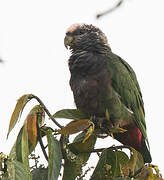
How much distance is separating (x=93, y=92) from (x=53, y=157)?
4.65ft

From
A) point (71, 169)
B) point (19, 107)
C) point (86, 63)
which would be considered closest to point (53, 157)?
point (71, 169)

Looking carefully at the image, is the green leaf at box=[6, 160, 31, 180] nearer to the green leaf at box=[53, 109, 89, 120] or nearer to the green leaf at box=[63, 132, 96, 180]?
the green leaf at box=[63, 132, 96, 180]

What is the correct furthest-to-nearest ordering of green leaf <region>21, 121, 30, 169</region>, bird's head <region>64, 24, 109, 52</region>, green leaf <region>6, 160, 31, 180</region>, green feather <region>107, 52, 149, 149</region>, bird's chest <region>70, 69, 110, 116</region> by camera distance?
bird's head <region>64, 24, 109, 52</region>
green feather <region>107, 52, 149, 149</region>
bird's chest <region>70, 69, 110, 116</region>
green leaf <region>21, 121, 30, 169</region>
green leaf <region>6, 160, 31, 180</region>

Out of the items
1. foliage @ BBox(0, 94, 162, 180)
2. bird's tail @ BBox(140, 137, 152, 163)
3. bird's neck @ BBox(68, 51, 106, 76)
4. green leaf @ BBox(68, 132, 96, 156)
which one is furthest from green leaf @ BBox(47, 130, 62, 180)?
bird's tail @ BBox(140, 137, 152, 163)

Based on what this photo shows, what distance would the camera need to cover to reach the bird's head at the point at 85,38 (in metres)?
3.64

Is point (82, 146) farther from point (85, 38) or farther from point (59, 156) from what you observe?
point (85, 38)

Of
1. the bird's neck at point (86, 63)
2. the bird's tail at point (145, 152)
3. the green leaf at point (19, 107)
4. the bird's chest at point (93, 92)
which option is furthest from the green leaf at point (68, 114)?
the bird's tail at point (145, 152)

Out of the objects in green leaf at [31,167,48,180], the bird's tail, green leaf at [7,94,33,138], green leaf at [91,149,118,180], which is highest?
green leaf at [7,94,33,138]

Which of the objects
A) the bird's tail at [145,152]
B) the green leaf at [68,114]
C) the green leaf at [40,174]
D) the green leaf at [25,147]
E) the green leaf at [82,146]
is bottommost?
the bird's tail at [145,152]

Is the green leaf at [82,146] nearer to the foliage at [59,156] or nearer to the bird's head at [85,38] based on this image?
the foliage at [59,156]

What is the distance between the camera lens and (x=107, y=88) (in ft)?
10.9

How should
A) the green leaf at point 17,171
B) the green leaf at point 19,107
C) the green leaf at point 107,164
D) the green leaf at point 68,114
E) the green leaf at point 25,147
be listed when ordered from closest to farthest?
the green leaf at point 17,171
the green leaf at point 25,147
the green leaf at point 19,107
the green leaf at point 107,164
the green leaf at point 68,114

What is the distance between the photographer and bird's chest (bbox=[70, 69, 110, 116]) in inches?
130

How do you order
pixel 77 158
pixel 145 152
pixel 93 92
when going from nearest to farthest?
pixel 77 158, pixel 93 92, pixel 145 152
